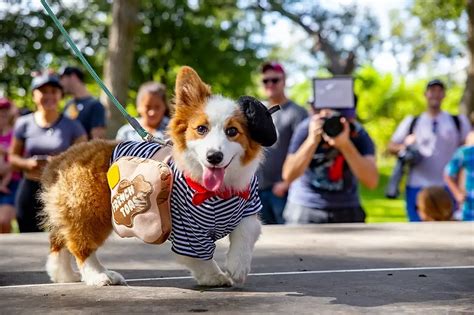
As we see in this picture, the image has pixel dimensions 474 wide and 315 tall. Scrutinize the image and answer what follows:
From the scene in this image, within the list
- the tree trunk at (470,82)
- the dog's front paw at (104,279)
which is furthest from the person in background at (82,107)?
the tree trunk at (470,82)

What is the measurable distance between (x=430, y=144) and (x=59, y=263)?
5.92 meters

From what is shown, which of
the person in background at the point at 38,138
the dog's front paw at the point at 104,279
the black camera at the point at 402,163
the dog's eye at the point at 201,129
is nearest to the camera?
the dog's eye at the point at 201,129

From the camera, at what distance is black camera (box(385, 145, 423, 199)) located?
32.0ft

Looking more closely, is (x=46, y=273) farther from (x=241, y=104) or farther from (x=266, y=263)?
(x=241, y=104)

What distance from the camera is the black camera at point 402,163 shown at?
384 inches

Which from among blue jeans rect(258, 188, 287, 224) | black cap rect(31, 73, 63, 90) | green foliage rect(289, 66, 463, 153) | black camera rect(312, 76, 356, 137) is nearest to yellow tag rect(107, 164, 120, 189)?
black camera rect(312, 76, 356, 137)

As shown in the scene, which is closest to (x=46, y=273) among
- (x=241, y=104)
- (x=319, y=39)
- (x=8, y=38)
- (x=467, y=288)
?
(x=241, y=104)

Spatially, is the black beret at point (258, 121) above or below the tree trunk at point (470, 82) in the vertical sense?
below

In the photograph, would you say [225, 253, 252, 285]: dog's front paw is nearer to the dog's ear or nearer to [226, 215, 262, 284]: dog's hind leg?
[226, 215, 262, 284]: dog's hind leg

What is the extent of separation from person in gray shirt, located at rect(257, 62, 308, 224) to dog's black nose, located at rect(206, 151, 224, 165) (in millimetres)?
4199

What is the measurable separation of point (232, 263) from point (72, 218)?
0.99 metres

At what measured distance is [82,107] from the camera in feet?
29.3

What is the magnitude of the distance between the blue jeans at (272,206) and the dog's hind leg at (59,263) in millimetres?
3754

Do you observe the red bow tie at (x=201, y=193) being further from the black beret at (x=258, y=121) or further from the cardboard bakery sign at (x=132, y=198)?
the black beret at (x=258, y=121)
